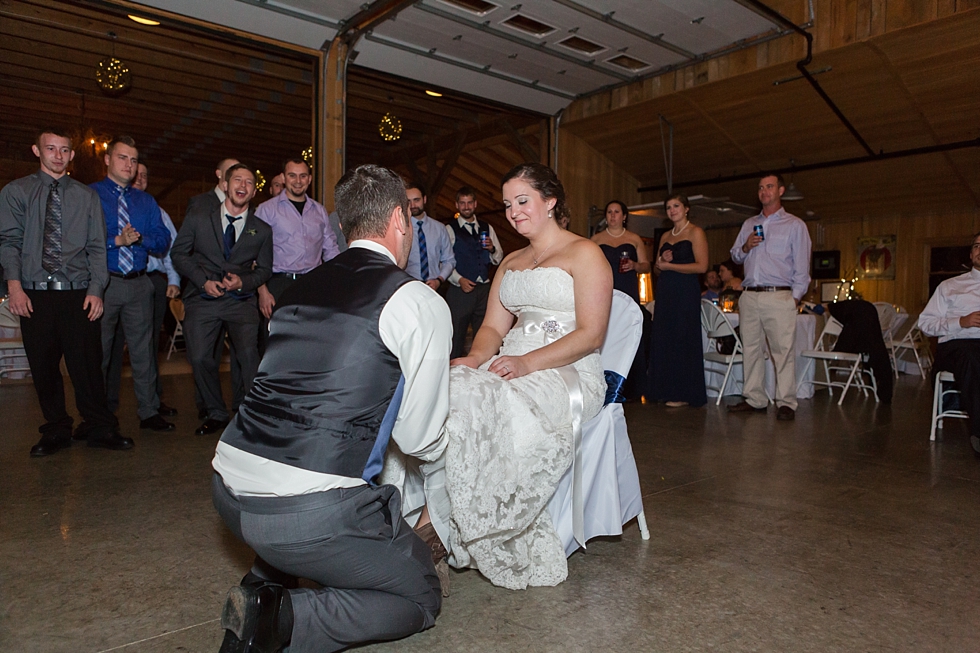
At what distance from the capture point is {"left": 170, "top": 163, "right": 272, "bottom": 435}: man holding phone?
4.15 metres

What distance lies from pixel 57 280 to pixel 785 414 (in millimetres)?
4783

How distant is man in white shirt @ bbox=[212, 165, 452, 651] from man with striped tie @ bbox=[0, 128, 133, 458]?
8.33 feet

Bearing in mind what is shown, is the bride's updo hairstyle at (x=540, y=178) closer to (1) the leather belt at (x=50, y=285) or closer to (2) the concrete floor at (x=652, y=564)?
(2) the concrete floor at (x=652, y=564)

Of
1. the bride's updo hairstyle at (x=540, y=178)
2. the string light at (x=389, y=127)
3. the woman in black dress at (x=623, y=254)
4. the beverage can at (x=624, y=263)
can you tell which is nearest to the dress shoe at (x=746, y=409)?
the woman in black dress at (x=623, y=254)

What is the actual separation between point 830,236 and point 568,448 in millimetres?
14097

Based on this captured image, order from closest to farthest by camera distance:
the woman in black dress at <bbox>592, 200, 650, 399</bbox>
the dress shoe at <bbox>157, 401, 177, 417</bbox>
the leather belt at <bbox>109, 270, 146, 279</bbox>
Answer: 1. the leather belt at <bbox>109, 270, 146, 279</bbox>
2. the dress shoe at <bbox>157, 401, 177, 417</bbox>
3. the woman in black dress at <bbox>592, 200, 650, 399</bbox>

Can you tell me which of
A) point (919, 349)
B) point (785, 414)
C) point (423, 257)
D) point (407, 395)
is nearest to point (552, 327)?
point (407, 395)

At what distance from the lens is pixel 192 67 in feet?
30.8

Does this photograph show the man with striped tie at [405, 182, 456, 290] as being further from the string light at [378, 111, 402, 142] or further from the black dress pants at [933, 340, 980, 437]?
the black dress pants at [933, 340, 980, 437]

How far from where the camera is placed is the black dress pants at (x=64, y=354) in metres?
3.49

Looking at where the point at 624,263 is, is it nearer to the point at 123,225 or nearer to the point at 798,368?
the point at 798,368

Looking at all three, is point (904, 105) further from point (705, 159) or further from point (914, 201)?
point (914, 201)

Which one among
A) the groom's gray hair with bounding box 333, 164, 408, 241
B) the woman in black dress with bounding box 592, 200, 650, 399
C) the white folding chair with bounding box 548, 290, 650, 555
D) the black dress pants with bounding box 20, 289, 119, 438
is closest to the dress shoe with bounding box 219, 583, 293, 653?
the groom's gray hair with bounding box 333, 164, 408, 241

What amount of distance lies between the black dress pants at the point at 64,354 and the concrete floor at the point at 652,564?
0.72ft
